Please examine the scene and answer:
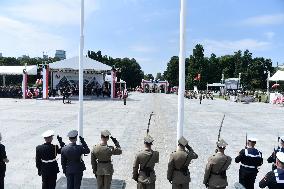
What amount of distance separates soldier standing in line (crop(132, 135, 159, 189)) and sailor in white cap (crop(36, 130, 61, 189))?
1.91 meters

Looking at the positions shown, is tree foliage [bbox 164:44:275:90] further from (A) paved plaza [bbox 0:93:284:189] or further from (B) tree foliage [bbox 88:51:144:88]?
(A) paved plaza [bbox 0:93:284:189]

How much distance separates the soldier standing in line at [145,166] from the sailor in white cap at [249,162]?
2.18 meters

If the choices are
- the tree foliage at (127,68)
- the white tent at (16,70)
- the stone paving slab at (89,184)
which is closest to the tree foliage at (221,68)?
the tree foliage at (127,68)

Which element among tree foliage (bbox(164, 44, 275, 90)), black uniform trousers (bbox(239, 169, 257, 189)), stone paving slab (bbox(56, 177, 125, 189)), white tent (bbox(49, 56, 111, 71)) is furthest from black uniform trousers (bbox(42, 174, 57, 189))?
tree foliage (bbox(164, 44, 275, 90))

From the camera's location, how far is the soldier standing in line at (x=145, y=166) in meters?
7.61

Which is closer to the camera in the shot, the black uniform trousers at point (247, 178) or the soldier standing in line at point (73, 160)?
the soldier standing in line at point (73, 160)

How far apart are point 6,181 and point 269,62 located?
130 meters

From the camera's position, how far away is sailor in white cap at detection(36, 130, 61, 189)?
824cm

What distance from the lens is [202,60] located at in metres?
108

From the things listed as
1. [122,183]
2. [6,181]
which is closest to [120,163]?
[122,183]

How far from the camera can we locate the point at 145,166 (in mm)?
A: 7684

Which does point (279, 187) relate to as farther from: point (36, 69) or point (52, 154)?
point (36, 69)

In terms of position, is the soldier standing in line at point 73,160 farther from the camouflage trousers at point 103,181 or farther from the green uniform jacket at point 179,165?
the green uniform jacket at point 179,165

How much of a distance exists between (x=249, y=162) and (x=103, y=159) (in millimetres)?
3276
